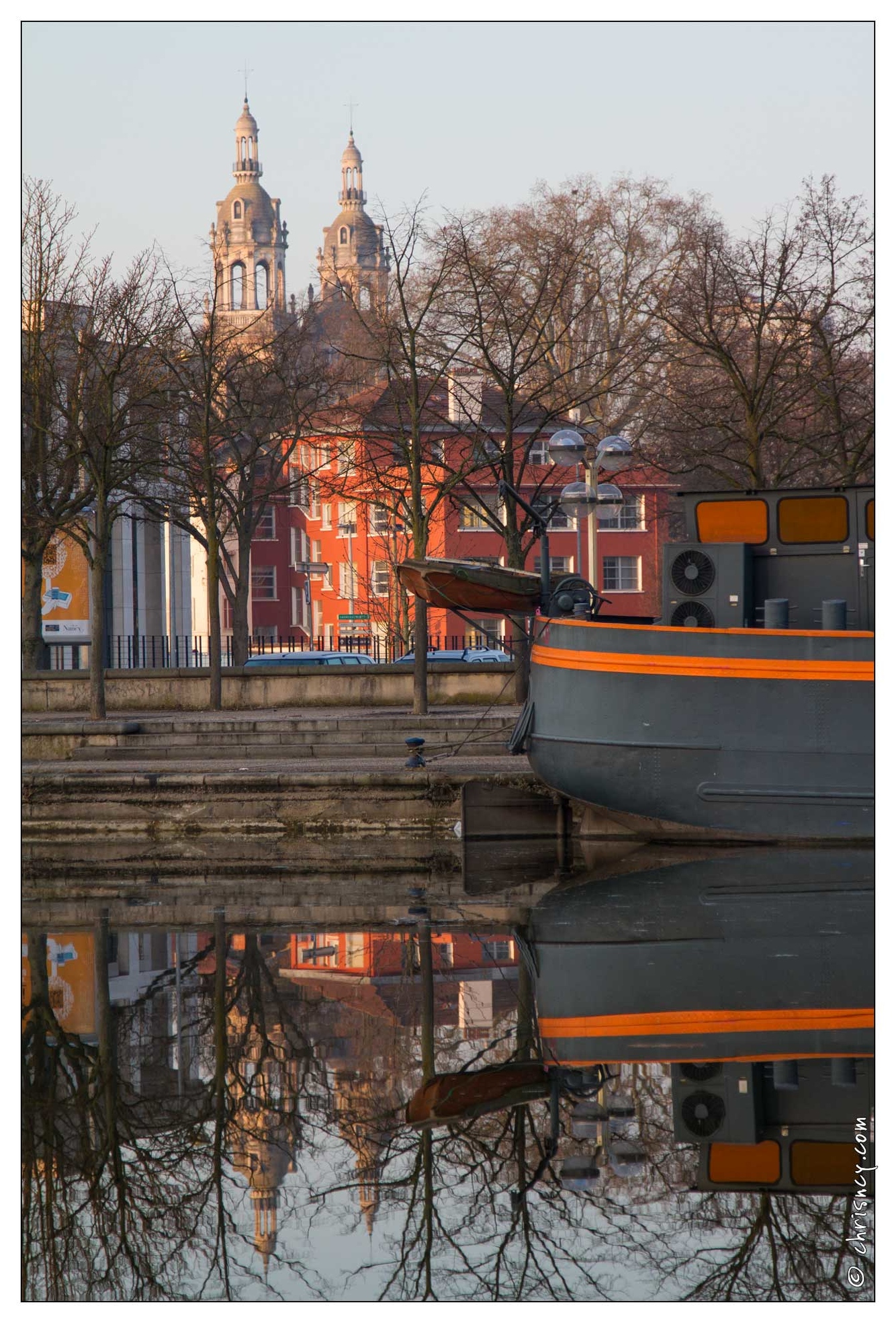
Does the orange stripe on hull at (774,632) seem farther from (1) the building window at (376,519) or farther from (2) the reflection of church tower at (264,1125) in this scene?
(1) the building window at (376,519)

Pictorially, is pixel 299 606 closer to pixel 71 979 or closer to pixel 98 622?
pixel 98 622

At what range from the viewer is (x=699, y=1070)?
20.4ft

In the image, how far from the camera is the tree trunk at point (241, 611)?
29422 millimetres

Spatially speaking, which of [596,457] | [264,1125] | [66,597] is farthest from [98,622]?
[264,1125]

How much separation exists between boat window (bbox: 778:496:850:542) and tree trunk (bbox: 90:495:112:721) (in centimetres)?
1105

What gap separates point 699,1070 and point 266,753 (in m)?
12.7

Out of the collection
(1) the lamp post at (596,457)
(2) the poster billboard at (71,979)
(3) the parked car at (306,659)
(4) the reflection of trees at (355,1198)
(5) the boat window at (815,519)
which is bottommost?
(2) the poster billboard at (71,979)

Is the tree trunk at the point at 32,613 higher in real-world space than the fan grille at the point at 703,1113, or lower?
higher

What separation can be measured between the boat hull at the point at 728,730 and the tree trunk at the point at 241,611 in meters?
15.6

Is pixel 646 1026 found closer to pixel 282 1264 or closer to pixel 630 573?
pixel 282 1264

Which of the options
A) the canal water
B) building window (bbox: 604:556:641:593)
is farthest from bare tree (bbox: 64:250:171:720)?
building window (bbox: 604:556:641:593)

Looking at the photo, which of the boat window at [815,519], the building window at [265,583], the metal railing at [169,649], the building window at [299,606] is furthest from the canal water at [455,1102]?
the building window at [299,606]

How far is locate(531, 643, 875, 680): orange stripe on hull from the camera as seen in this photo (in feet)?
44.7

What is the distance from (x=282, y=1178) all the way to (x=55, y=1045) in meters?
2.57
